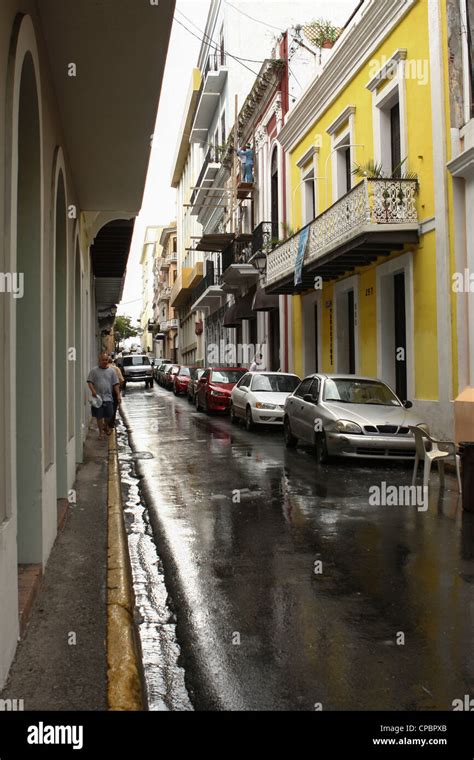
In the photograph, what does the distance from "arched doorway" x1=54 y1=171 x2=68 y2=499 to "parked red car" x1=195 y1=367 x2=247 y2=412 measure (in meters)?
14.2

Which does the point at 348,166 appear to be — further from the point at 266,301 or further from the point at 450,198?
the point at 266,301

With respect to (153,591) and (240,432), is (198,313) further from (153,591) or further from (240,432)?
(153,591)

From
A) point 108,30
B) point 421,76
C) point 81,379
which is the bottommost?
point 81,379

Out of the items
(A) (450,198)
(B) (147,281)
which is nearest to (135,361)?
(A) (450,198)

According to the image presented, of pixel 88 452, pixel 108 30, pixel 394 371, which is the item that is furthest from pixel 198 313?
pixel 108 30

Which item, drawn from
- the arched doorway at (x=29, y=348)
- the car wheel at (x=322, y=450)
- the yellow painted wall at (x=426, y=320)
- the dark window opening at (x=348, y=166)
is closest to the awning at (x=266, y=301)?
the dark window opening at (x=348, y=166)

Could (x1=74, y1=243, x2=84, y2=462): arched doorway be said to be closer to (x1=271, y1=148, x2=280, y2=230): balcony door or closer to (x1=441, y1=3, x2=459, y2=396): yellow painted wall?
(x1=441, y1=3, x2=459, y2=396): yellow painted wall

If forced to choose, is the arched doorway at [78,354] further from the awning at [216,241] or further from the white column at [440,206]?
the awning at [216,241]

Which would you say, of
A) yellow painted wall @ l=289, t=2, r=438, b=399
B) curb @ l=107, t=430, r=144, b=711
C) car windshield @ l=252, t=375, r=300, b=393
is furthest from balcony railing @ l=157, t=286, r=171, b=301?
curb @ l=107, t=430, r=144, b=711

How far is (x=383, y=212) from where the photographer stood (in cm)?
1460

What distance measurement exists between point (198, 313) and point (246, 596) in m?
43.5

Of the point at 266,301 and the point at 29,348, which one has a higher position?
the point at 266,301

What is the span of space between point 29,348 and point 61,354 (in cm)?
241

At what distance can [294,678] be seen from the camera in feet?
12.5
